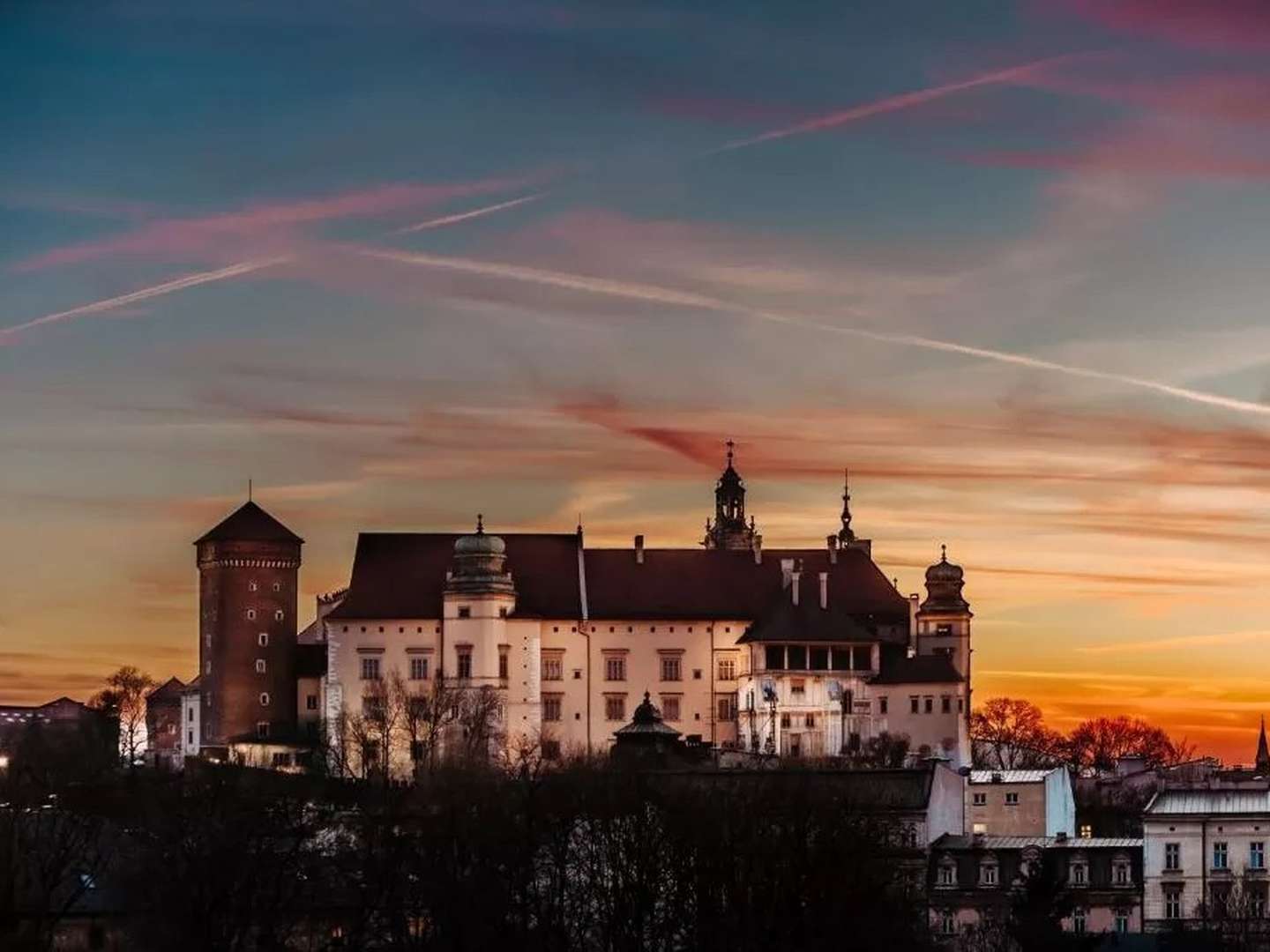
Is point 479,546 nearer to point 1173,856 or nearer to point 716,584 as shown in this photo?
point 716,584

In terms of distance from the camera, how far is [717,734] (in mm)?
156875

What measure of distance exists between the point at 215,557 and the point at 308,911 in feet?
244

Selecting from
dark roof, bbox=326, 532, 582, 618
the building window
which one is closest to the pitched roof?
dark roof, bbox=326, 532, 582, 618

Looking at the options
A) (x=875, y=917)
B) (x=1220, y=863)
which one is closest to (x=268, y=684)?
(x=1220, y=863)

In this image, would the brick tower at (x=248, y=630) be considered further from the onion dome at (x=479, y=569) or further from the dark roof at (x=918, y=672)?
the dark roof at (x=918, y=672)

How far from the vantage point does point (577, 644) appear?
523ft

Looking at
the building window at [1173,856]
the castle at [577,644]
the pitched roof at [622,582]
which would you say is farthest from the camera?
the pitched roof at [622,582]

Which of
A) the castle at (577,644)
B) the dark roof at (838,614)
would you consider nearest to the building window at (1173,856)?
the castle at (577,644)

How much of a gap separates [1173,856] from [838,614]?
2214 inches

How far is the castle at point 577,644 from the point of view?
505 feet

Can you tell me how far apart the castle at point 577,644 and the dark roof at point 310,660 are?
11cm

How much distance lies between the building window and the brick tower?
6245 centimetres

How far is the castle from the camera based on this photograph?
15400cm

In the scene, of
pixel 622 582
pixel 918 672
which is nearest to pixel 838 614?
pixel 918 672
